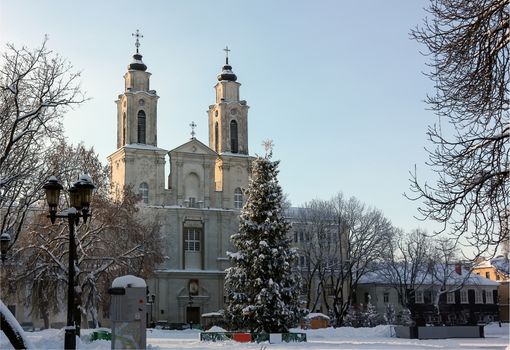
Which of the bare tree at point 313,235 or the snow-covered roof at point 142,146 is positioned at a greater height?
the snow-covered roof at point 142,146

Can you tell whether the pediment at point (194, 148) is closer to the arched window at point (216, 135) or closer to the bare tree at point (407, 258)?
the arched window at point (216, 135)

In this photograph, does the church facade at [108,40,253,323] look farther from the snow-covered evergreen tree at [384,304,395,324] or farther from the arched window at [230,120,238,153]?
the snow-covered evergreen tree at [384,304,395,324]

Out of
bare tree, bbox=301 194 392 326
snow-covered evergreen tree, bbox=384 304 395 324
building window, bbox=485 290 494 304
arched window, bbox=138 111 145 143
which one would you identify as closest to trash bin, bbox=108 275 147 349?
bare tree, bbox=301 194 392 326

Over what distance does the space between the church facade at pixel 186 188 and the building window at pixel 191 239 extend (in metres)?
0.09

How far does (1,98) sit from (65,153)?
11.4 metres

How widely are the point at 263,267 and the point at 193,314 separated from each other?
2732 centimetres

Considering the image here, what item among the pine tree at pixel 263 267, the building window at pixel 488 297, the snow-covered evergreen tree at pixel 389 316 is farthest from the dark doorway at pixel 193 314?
the building window at pixel 488 297

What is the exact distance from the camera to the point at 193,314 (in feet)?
203

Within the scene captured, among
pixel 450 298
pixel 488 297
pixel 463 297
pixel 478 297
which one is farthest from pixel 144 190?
pixel 488 297

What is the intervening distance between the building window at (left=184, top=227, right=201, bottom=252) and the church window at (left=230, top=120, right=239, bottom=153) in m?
8.68

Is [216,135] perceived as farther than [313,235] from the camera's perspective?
Yes

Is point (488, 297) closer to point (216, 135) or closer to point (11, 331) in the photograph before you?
point (216, 135)

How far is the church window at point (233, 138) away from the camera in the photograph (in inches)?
2653

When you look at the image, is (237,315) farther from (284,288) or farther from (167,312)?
(167,312)
